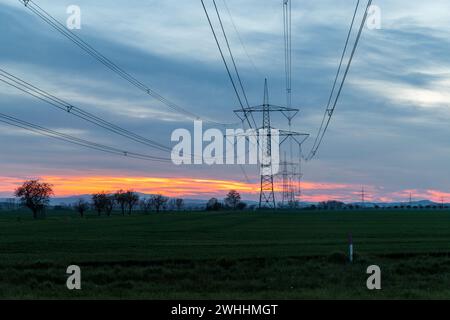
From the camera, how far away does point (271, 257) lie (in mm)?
30625

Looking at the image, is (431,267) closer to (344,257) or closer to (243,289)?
(344,257)

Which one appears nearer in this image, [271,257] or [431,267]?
[431,267]

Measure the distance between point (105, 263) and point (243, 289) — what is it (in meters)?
10.3
